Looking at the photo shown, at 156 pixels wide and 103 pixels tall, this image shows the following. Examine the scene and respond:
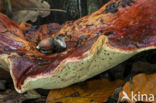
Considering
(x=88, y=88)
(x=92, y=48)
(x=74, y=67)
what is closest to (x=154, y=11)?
(x=92, y=48)

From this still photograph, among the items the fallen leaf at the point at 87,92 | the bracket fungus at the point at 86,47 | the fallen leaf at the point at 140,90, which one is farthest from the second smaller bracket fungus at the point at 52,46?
the fallen leaf at the point at 140,90

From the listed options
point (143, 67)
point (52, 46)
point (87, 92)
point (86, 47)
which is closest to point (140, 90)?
point (143, 67)

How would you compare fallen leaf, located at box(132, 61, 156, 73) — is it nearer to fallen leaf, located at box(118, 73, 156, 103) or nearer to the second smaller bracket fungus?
fallen leaf, located at box(118, 73, 156, 103)

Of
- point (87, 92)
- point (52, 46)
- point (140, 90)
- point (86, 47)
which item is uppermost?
point (86, 47)

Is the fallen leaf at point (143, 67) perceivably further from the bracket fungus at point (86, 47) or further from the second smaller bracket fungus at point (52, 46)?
the second smaller bracket fungus at point (52, 46)

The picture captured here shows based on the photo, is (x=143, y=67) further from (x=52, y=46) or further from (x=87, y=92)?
(x=52, y=46)

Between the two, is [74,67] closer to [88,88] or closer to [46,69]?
[46,69]

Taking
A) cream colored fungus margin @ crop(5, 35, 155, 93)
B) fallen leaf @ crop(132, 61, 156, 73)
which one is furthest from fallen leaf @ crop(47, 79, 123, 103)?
cream colored fungus margin @ crop(5, 35, 155, 93)
